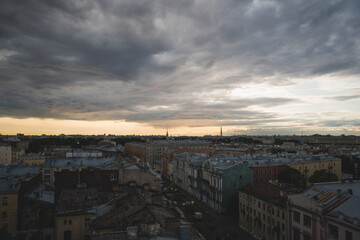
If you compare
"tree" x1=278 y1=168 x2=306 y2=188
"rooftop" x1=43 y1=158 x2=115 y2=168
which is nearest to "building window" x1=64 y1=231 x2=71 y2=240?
"rooftop" x1=43 y1=158 x2=115 y2=168

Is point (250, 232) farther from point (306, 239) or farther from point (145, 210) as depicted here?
point (145, 210)

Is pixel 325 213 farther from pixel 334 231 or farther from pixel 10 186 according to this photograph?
pixel 10 186

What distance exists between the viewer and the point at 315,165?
273 feet

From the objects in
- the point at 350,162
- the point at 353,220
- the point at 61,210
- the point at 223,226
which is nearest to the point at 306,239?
the point at 353,220

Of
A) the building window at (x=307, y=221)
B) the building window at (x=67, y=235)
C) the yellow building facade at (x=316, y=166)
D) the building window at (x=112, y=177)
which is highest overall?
the building window at (x=112, y=177)

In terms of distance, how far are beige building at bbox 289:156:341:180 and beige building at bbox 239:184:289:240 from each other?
32.3 metres

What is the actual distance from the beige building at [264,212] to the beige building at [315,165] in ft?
106

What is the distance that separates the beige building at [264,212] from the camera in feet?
135

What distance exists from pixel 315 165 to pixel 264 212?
4659 cm

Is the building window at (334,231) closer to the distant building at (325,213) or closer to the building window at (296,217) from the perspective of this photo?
the distant building at (325,213)

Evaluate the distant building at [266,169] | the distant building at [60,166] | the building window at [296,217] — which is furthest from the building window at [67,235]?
the distant building at [266,169]

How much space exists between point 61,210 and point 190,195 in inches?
2149

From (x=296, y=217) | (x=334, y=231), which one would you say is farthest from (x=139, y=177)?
(x=334, y=231)

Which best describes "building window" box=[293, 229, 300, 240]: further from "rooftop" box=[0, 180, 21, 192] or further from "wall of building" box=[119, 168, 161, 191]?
"rooftop" box=[0, 180, 21, 192]
